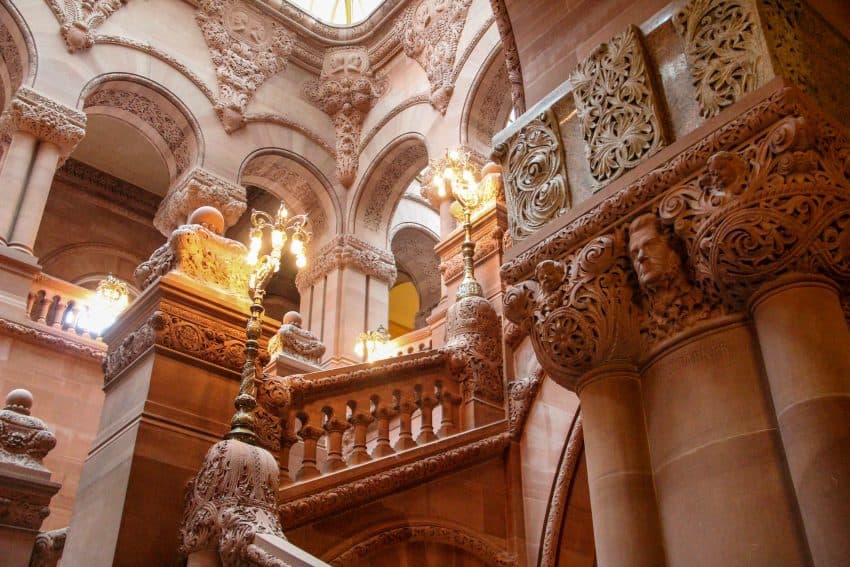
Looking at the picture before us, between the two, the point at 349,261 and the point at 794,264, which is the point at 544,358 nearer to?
the point at 794,264

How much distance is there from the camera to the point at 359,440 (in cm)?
645

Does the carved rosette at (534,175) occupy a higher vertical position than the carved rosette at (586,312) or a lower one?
higher

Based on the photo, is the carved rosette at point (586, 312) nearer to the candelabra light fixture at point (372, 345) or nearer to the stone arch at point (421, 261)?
the candelabra light fixture at point (372, 345)

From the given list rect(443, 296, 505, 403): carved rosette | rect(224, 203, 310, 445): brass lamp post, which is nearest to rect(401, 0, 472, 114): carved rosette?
rect(443, 296, 505, 403): carved rosette

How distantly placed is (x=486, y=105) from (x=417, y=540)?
27.8 feet

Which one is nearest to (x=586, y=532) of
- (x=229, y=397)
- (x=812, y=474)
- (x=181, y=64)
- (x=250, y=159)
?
(x=229, y=397)

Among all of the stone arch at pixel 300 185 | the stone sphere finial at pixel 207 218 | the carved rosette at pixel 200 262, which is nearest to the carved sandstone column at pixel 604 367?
the carved rosette at pixel 200 262

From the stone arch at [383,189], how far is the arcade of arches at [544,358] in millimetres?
2766

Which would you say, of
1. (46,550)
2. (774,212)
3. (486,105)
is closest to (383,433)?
(46,550)

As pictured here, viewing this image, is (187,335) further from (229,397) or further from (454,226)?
(454,226)

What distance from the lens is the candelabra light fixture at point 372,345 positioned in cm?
1297

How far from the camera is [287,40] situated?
1593 centimetres

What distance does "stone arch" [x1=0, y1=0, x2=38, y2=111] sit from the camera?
12.6 metres

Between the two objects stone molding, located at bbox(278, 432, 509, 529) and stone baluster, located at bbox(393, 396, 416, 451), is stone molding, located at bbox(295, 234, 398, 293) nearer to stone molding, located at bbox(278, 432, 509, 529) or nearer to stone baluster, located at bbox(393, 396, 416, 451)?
stone molding, located at bbox(278, 432, 509, 529)
